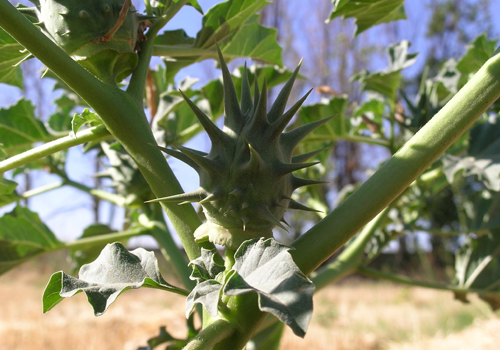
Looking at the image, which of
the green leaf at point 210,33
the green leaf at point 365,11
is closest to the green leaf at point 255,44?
the green leaf at point 210,33

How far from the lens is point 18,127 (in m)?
1.19

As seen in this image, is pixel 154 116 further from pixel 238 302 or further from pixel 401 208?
pixel 401 208

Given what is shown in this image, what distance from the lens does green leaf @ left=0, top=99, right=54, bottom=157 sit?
119 cm

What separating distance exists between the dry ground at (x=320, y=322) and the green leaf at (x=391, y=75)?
1245 mm

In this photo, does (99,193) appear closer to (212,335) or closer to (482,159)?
(212,335)

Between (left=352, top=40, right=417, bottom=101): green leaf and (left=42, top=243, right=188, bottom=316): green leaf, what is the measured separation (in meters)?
0.94

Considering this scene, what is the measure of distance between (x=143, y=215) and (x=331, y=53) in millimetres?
14441

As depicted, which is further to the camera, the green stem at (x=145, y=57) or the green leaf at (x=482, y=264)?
the green leaf at (x=482, y=264)

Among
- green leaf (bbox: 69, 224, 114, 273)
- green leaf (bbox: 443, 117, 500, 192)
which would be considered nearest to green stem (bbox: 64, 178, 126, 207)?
green leaf (bbox: 69, 224, 114, 273)

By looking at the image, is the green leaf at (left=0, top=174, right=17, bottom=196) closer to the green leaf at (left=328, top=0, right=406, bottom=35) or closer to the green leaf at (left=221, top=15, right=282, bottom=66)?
the green leaf at (left=221, top=15, right=282, bottom=66)

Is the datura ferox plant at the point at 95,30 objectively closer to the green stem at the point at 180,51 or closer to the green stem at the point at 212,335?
the green stem at the point at 180,51

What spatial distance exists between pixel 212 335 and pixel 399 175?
0.30 meters

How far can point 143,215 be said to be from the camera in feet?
3.55

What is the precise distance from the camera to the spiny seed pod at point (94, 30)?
591 mm
